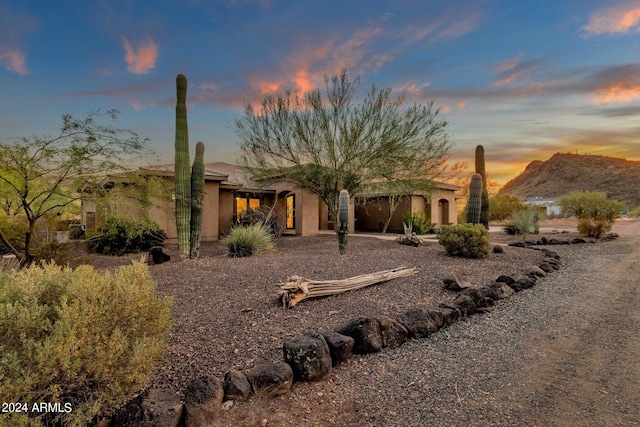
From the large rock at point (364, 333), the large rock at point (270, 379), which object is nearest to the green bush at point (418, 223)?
the large rock at point (364, 333)

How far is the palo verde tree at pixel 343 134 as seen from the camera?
1369 centimetres

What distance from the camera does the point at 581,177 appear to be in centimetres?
6531

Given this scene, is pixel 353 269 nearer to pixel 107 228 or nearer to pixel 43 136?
pixel 43 136

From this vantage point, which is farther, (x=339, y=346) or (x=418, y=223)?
(x=418, y=223)

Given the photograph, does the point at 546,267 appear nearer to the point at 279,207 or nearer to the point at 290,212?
the point at 279,207

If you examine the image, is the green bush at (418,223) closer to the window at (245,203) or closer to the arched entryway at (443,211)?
the arched entryway at (443,211)

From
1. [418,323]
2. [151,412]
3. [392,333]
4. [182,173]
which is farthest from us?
[182,173]

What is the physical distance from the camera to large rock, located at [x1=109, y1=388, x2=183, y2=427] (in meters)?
2.35

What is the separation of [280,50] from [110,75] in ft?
16.8

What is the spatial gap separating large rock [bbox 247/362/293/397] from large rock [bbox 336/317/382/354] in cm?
102

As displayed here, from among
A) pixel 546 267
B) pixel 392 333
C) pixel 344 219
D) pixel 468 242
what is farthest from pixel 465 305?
pixel 344 219

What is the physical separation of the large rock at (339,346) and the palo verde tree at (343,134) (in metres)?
10.9

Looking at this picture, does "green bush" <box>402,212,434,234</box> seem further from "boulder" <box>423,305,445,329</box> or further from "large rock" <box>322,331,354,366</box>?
"large rock" <box>322,331,354,366</box>

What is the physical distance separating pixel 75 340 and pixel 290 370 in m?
1.75
